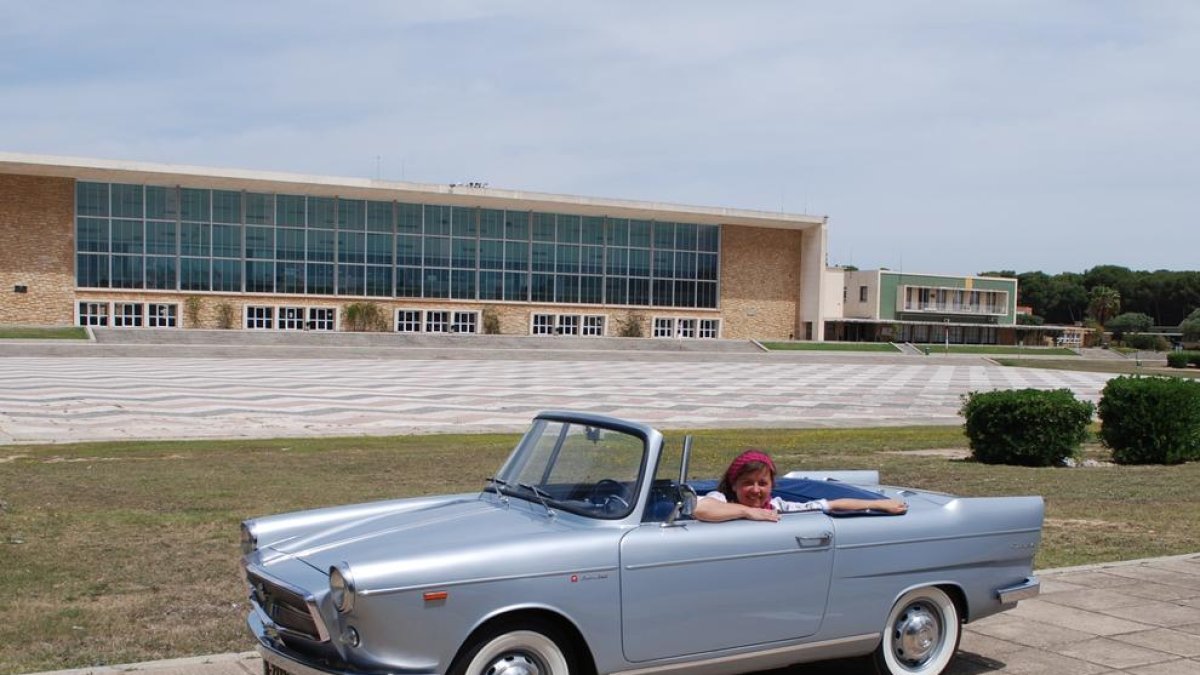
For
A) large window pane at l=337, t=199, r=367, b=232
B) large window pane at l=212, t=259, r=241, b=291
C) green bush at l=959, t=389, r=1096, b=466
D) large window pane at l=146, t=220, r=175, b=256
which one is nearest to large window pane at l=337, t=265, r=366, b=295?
large window pane at l=337, t=199, r=367, b=232

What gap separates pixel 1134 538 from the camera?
8.84 m

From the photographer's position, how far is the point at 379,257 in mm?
66750

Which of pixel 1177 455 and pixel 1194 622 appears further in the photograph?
pixel 1177 455

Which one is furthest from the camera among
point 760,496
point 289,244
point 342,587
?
point 289,244

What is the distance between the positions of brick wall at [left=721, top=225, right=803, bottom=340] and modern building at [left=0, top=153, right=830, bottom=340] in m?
0.10

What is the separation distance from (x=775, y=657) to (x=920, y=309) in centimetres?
8778

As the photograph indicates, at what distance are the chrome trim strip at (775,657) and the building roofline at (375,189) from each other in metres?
58.2

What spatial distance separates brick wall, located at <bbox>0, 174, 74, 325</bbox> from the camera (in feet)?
186

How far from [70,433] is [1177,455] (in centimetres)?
1626

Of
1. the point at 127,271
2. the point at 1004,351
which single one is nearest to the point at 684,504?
the point at 127,271

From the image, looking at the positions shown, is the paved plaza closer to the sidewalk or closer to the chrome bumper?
the sidewalk

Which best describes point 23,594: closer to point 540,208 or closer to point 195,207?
point 195,207

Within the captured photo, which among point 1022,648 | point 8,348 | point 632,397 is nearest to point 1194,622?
point 1022,648

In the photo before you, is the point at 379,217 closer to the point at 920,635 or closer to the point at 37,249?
the point at 37,249
